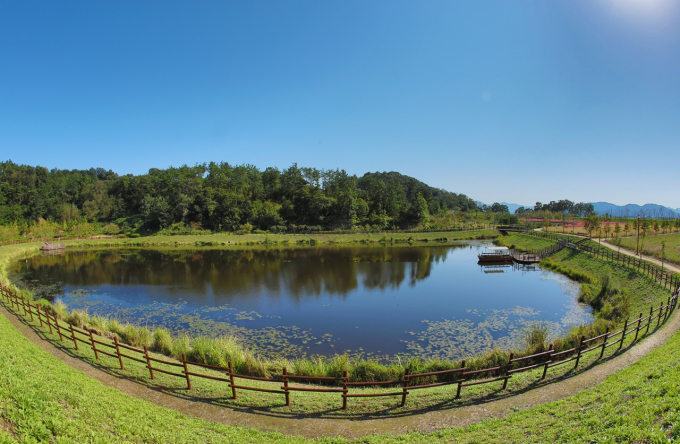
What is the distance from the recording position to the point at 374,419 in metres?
8.20

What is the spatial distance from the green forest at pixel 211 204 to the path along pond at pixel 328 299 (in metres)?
37.6

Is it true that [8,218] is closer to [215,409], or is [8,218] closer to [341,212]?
[341,212]

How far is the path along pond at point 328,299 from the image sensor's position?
16.9m

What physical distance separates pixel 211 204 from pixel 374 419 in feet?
266

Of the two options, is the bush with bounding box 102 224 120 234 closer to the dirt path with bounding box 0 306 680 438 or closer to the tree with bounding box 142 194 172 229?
the tree with bounding box 142 194 172 229

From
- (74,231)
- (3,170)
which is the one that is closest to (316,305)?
(74,231)

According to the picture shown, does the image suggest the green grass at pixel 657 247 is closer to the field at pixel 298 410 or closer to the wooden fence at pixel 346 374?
the wooden fence at pixel 346 374

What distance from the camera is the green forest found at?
81.3 metres

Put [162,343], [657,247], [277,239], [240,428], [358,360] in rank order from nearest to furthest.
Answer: [240,428]
[358,360]
[162,343]
[657,247]
[277,239]

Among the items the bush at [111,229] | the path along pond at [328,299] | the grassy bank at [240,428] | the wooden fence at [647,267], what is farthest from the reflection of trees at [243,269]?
the bush at [111,229]

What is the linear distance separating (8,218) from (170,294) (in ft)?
273

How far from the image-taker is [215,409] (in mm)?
8602

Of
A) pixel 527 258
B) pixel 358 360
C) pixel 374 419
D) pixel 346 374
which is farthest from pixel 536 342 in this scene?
pixel 527 258

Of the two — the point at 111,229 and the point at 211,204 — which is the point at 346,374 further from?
the point at 111,229
